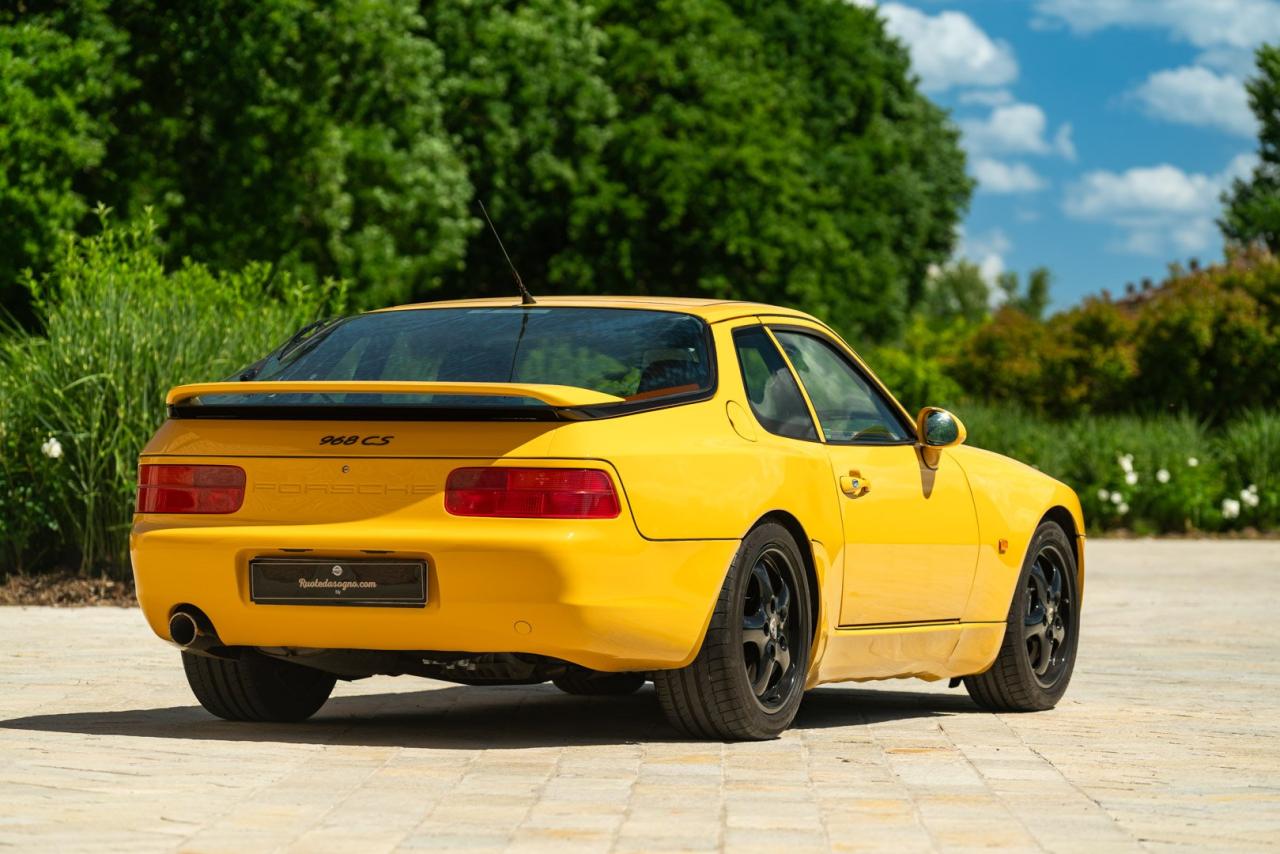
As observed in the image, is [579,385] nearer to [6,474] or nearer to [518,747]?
[518,747]

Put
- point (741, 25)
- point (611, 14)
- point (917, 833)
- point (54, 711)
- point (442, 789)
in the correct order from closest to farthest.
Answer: point (917, 833), point (442, 789), point (54, 711), point (611, 14), point (741, 25)

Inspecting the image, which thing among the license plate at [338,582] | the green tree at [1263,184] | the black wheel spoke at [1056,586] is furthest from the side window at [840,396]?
the green tree at [1263,184]

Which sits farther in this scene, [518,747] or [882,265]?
[882,265]

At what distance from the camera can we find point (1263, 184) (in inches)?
2832

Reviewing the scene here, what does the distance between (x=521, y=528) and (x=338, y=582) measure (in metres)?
0.67

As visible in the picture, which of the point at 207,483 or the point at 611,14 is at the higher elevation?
the point at 611,14

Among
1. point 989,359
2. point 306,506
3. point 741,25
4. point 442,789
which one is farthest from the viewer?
point 741,25

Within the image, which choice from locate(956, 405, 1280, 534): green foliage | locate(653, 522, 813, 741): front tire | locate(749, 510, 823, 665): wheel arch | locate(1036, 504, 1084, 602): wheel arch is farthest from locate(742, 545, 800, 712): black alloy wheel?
locate(956, 405, 1280, 534): green foliage

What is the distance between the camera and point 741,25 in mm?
57625

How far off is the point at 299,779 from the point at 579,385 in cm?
163

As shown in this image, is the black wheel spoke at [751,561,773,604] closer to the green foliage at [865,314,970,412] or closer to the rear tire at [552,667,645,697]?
the rear tire at [552,667,645,697]

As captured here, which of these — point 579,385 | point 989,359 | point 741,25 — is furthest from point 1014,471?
point 741,25

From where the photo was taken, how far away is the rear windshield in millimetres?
7738

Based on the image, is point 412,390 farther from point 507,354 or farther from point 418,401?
point 507,354
